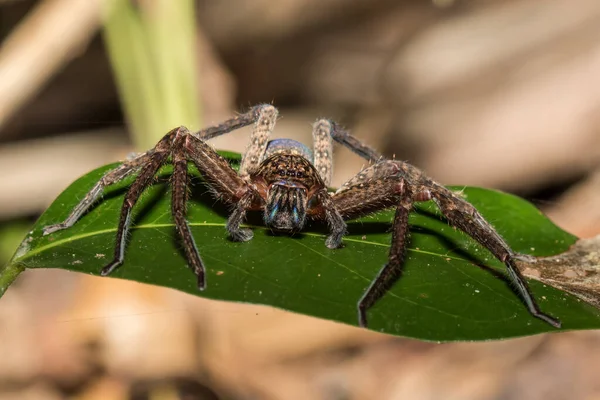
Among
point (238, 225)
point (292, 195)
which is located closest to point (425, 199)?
point (292, 195)

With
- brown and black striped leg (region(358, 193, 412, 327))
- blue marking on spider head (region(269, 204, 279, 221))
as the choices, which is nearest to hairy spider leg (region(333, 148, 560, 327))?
brown and black striped leg (region(358, 193, 412, 327))

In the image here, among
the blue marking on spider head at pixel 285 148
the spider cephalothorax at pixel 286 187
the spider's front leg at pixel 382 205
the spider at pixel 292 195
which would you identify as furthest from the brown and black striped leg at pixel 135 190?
the spider's front leg at pixel 382 205

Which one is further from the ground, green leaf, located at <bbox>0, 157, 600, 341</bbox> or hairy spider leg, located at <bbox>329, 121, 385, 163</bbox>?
hairy spider leg, located at <bbox>329, 121, 385, 163</bbox>

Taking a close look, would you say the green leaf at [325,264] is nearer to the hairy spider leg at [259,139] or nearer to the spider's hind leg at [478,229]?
the spider's hind leg at [478,229]

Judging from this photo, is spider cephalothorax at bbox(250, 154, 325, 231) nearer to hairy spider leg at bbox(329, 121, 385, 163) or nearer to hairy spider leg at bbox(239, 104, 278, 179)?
hairy spider leg at bbox(239, 104, 278, 179)

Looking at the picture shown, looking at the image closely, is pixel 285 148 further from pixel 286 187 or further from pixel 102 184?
pixel 102 184

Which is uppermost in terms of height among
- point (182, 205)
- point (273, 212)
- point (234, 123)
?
point (234, 123)
